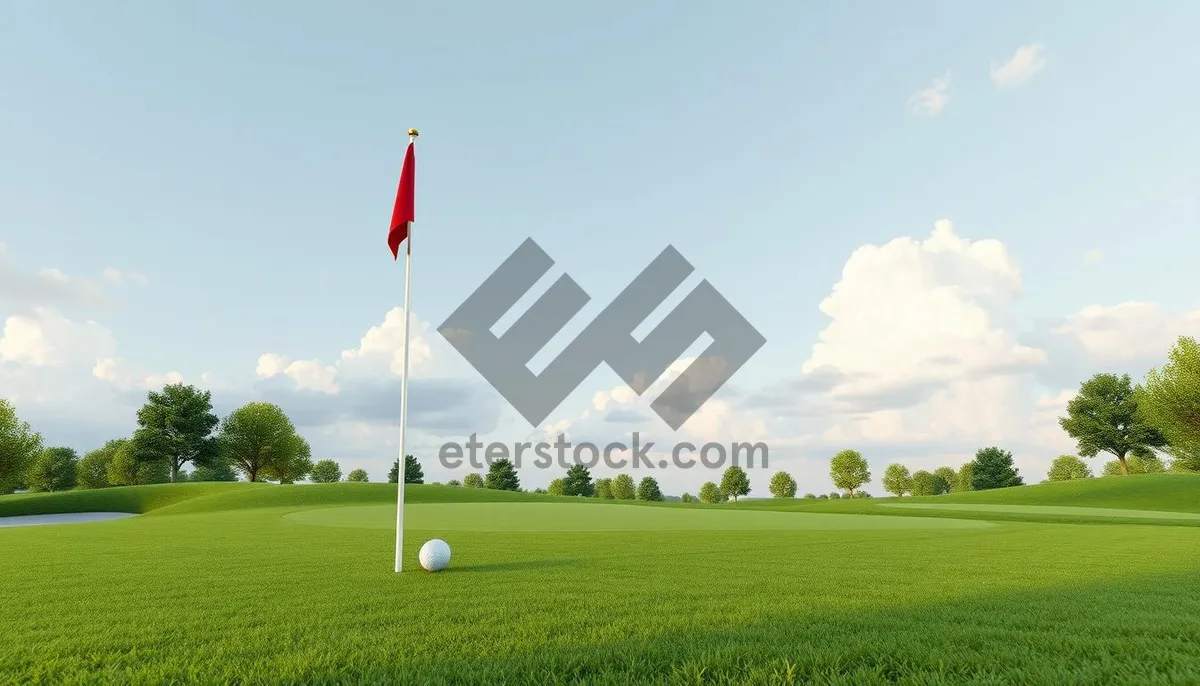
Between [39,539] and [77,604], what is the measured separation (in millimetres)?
12189

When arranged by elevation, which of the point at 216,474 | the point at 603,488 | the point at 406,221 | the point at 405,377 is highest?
the point at 406,221

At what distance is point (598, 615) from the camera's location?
6.29 m

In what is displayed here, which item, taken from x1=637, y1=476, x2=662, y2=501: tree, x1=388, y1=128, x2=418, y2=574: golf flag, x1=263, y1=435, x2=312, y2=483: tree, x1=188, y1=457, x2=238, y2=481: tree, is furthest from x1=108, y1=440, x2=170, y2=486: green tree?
x1=388, y1=128, x2=418, y2=574: golf flag

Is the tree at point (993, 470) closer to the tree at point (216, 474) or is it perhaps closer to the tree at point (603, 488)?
the tree at point (603, 488)

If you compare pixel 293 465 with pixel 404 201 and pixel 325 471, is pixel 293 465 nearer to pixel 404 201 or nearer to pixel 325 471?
pixel 325 471

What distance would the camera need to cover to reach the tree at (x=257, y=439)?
70.9 meters

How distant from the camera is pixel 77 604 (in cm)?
700

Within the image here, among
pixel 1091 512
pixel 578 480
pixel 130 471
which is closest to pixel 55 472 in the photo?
pixel 130 471

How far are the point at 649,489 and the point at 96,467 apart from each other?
9710 centimetres

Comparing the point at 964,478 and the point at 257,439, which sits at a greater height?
the point at 257,439

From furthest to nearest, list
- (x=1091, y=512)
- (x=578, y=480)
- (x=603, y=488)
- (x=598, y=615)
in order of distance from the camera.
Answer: (x=603, y=488) → (x=578, y=480) → (x=1091, y=512) → (x=598, y=615)

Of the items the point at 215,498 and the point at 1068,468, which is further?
the point at 1068,468

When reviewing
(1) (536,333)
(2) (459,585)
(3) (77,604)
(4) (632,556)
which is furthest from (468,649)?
(1) (536,333)

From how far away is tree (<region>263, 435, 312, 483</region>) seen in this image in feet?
242
